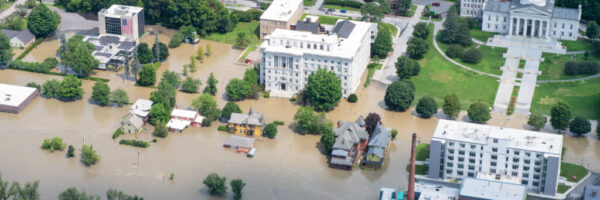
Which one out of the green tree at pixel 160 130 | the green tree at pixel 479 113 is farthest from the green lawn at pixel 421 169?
the green tree at pixel 160 130

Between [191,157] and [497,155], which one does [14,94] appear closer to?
[191,157]

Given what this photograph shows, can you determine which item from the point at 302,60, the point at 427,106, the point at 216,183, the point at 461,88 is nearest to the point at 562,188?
the point at 427,106

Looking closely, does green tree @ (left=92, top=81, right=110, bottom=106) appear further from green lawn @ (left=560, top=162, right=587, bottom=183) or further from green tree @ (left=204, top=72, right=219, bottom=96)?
green lawn @ (left=560, top=162, right=587, bottom=183)

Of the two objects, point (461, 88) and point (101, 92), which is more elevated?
point (461, 88)

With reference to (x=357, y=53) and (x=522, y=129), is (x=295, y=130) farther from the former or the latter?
(x=522, y=129)

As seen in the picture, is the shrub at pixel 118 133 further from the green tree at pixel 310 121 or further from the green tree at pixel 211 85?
the green tree at pixel 310 121

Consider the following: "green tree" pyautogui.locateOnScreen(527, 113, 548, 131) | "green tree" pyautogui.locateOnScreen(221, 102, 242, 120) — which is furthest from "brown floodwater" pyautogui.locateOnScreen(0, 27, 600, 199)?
"green tree" pyautogui.locateOnScreen(527, 113, 548, 131)

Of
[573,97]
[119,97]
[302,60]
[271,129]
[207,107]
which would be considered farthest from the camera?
[302,60]
